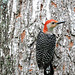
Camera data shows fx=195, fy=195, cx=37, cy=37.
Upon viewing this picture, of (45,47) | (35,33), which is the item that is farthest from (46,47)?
(35,33)

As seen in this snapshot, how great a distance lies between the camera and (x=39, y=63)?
7.68ft

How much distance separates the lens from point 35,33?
2.37 meters

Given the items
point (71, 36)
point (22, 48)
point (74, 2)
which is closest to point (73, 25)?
point (71, 36)

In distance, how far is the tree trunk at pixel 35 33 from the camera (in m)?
2.36

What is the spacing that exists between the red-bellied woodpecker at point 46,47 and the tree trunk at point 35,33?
6 cm

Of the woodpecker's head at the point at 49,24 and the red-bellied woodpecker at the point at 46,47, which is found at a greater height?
the woodpecker's head at the point at 49,24

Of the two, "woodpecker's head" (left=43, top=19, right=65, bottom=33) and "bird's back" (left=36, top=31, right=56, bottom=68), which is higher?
"woodpecker's head" (left=43, top=19, right=65, bottom=33)

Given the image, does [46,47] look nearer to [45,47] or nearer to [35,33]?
[45,47]

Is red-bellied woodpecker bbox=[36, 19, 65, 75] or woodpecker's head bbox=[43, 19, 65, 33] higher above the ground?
woodpecker's head bbox=[43, 19, 65, 33]

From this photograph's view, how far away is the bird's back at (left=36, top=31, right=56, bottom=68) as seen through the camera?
7.43 feet

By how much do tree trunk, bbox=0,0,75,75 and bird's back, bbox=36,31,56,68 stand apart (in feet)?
0.25

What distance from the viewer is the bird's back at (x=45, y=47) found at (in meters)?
2.27

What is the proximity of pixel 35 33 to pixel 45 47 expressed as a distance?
22 cm

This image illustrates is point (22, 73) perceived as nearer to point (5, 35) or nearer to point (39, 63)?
point (39, 63)
